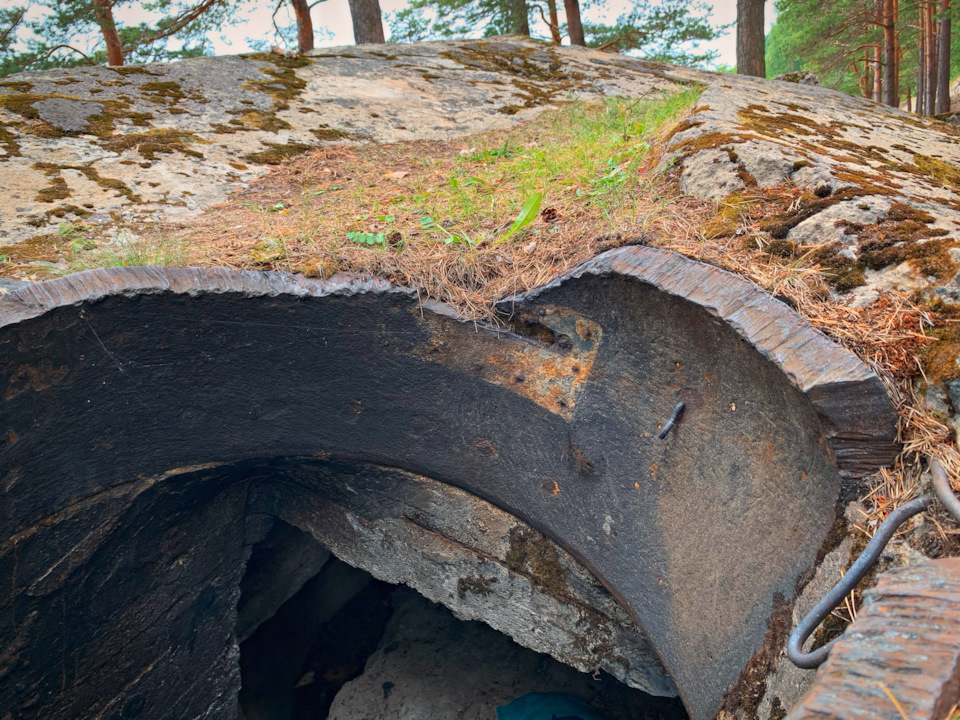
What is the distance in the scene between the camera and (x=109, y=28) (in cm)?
797

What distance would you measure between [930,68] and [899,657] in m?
14.6

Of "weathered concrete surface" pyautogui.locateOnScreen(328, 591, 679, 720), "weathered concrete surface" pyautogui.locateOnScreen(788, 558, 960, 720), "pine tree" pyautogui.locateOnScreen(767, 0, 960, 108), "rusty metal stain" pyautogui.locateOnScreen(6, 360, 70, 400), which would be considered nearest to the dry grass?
"weathered concrete surface" pyautogui.locateOnScreen(788, 558, 960, 720)

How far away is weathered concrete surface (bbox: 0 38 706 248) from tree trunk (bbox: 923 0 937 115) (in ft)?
25.7

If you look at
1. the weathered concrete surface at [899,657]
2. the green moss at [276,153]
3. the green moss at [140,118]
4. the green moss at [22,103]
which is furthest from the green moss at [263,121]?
the weathered concrete surface at [899,657]

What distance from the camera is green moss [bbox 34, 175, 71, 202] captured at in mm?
3057

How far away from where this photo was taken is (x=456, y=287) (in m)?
2.55

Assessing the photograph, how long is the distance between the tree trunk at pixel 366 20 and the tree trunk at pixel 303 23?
1.91ft

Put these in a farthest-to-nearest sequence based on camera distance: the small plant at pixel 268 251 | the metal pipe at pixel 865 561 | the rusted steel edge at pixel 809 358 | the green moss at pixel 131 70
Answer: the green moss at pixel 131 70 < the small plant at pixel 268 251 < the rusted steel edge at pixel 809 358 < the metal pipe at pixel 865 561

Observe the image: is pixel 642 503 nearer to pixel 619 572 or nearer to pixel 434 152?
pixel 619 572

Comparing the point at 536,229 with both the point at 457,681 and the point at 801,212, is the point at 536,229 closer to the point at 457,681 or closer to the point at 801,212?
the point at 801,212

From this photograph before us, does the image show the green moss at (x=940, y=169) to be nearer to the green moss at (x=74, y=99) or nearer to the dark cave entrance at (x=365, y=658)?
the dark cave entrance at (x=365, y=658)

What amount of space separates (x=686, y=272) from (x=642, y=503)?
35.4 inches

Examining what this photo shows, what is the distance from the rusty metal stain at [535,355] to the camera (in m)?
2.37

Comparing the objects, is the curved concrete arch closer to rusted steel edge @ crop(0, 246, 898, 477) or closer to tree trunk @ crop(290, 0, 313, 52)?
rusted steel edge @ crop(0, 246, 898, 477)
